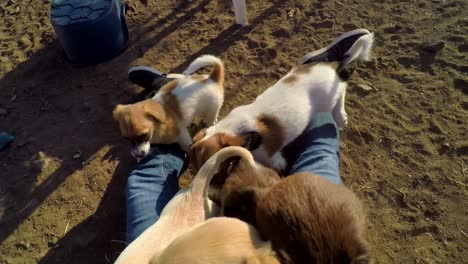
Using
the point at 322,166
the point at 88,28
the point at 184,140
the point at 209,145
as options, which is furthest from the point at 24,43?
the point at 322,166

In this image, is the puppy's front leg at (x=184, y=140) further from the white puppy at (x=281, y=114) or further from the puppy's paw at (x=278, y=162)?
the puppy's paw at (x=278, y=162)

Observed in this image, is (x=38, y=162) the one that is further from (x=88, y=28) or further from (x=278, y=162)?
(x=278, y=162)

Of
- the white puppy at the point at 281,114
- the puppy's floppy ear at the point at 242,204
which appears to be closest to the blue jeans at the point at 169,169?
the white puppy at the point at 281,114

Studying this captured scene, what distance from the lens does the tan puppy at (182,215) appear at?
2381mm

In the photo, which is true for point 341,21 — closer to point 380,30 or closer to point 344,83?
point 380,30

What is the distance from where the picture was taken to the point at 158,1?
5.08 m

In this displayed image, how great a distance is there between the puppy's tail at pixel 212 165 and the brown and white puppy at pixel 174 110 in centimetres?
94

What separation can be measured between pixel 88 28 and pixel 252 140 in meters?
2.10

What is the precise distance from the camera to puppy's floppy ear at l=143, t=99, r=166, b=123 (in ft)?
11.2

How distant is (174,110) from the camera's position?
3.65 meters

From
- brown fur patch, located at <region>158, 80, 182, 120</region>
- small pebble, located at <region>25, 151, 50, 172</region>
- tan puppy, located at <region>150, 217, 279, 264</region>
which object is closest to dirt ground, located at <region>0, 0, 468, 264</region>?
small pebble, located at <region>25, 151, 50, 172</region>

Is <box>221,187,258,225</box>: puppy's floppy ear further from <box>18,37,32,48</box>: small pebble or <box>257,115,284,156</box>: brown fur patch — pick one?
<box>18,37,32,48</box>: small pebble

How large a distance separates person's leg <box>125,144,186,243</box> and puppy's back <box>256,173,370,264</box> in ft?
3.20

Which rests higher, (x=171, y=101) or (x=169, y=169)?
(x=171, y=101)
